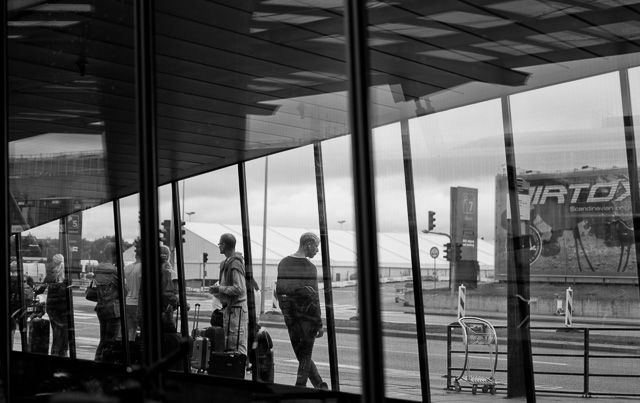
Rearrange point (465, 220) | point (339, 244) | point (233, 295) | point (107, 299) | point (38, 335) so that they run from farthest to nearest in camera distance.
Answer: point (38, 335), point (107, 299), point (465, 220), point (233, 295), point (339, 244)

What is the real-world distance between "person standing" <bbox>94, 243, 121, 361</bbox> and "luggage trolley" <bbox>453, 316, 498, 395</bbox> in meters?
2.02

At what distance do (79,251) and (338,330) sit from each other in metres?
2.28

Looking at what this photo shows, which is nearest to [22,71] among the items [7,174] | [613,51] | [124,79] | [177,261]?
[7,174]

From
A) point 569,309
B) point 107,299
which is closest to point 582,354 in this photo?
point 569,309

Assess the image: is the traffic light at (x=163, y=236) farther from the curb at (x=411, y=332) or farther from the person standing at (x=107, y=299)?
the curb at (x=411, y=332)

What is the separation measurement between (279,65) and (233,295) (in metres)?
1.22

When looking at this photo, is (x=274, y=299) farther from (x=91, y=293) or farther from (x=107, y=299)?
(x=91, y=293)

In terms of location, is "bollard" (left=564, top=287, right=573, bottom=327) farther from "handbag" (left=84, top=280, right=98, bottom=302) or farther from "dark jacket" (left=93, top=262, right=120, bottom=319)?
"handbag" (left=84, top=280, right=98, bottom=302)

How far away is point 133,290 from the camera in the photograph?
4.87 meters

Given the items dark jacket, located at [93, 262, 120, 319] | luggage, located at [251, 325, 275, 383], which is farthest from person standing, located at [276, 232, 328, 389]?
dark jacket, located at [93, 262, 120, 319]

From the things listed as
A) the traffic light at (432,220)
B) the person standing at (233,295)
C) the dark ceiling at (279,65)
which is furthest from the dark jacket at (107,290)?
the traffic light at (432,220)

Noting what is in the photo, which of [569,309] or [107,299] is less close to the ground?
[107,299]

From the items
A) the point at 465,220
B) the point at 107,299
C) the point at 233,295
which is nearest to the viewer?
the point at 233,295

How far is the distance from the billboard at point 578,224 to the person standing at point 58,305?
285cm
